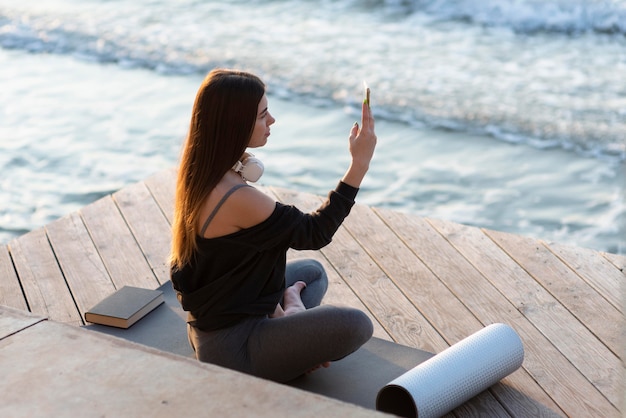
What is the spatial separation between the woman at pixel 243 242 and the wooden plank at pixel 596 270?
42.9 inches

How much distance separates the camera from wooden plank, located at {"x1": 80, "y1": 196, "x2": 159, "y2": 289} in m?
3.26

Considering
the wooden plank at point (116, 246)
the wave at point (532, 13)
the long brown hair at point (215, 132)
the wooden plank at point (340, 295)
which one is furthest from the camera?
the wave at point (532, 13)

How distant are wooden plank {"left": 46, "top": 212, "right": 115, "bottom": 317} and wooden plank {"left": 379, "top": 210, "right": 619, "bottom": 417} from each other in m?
1.18

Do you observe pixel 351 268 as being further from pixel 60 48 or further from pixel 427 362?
pixel 60 48

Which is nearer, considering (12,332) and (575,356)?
(12,332)

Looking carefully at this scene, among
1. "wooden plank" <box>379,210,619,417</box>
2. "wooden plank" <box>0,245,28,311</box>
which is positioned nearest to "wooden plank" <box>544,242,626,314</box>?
"wooden plank" <box>379,210,619,417</box>

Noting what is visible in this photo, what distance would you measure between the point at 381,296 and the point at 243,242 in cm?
96

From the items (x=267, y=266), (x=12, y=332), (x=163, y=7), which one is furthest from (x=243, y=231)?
(x=163, y=7)

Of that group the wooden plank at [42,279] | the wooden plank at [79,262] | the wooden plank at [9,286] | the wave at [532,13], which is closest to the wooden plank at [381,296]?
the wooden plank at [79,262]

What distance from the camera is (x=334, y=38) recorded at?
8.03 m

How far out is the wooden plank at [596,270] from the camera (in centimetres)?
300

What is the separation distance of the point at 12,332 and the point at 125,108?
→ 173 inches

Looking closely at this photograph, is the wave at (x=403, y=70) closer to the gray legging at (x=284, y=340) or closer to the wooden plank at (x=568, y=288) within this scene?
the wooden plank at (x=568, y=288)

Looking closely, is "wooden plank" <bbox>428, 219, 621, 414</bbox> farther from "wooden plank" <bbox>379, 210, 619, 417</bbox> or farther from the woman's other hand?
the woman's other hand
